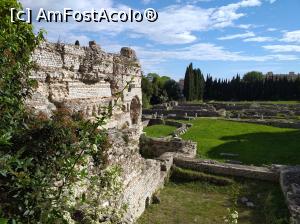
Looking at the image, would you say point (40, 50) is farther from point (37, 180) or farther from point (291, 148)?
point (291, 148)

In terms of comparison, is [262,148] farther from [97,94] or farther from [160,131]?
[97,94]

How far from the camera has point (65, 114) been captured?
6.83 meters

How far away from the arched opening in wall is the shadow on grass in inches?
192

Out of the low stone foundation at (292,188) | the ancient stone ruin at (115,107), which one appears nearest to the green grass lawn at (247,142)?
the ancient stone ruin at (115,107)

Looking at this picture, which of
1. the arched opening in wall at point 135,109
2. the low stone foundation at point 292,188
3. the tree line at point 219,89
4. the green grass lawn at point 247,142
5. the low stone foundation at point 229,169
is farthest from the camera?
the tree line at point 219,89

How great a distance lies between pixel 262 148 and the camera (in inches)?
730

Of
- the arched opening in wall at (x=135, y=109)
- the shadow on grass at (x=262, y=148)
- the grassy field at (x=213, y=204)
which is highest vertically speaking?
the arched opening in wall at (x=135, y=109)

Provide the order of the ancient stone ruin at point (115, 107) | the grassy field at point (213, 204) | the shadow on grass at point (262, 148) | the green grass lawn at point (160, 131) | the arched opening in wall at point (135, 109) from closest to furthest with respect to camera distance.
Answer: the ancient stone ruin at point (115, 107), the grassy field at point (213, 204), the shadow on grass at point (262, 148), the arched opening in wall at point (135, 109), the green grass lawn at point (160, 131)

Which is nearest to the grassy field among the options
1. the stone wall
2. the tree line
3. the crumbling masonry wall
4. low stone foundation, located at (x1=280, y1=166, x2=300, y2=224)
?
low stone foundation, located at (x1=280, y1=166, x2=300, y2=224)

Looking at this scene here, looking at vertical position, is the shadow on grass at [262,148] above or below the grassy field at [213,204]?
above

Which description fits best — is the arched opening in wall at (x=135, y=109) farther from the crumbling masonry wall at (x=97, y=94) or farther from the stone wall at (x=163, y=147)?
the stone wall at (x=163, y=147)

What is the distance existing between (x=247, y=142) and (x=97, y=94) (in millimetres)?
10451

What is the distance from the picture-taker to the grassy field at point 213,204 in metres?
9.17

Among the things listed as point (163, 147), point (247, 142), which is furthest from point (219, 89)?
point (163, 147)
